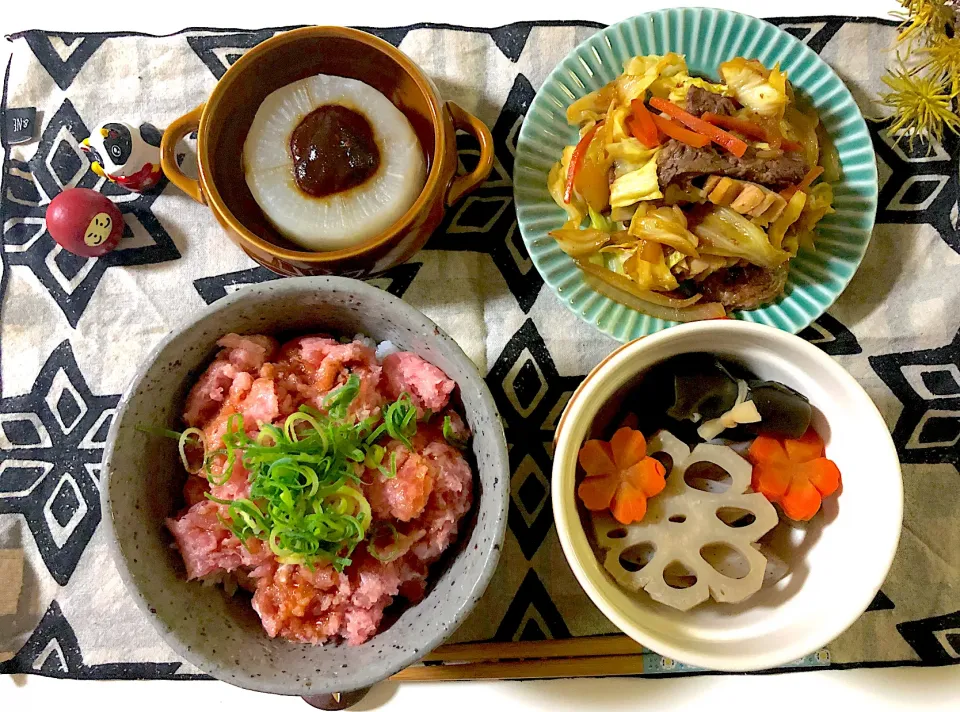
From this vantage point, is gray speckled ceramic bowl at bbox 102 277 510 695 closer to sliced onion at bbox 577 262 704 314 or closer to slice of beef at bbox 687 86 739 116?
sliced onion at bbox 577 262 704 314

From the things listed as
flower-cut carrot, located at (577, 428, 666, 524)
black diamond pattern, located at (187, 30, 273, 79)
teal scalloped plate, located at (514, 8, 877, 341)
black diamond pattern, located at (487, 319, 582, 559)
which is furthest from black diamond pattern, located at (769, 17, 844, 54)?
black diamond pattern, located at (187, 30, 273, 79)

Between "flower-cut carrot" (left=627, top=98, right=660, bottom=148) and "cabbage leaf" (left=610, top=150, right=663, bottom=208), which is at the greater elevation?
"flower-cut carrot" (left=627, top=98, right=660, bottom=148)

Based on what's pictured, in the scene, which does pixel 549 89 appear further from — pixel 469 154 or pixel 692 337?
pixel 692 337

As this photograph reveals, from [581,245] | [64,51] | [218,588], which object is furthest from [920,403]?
[64,51]

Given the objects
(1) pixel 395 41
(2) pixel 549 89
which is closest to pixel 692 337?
(2) pixel 549 89

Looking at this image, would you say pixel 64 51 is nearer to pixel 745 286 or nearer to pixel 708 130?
pixel 708 130

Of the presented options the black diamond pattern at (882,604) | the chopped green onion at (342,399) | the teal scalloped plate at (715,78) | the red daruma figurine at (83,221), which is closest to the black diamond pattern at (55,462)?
the red daruma figurine at (83,221)
